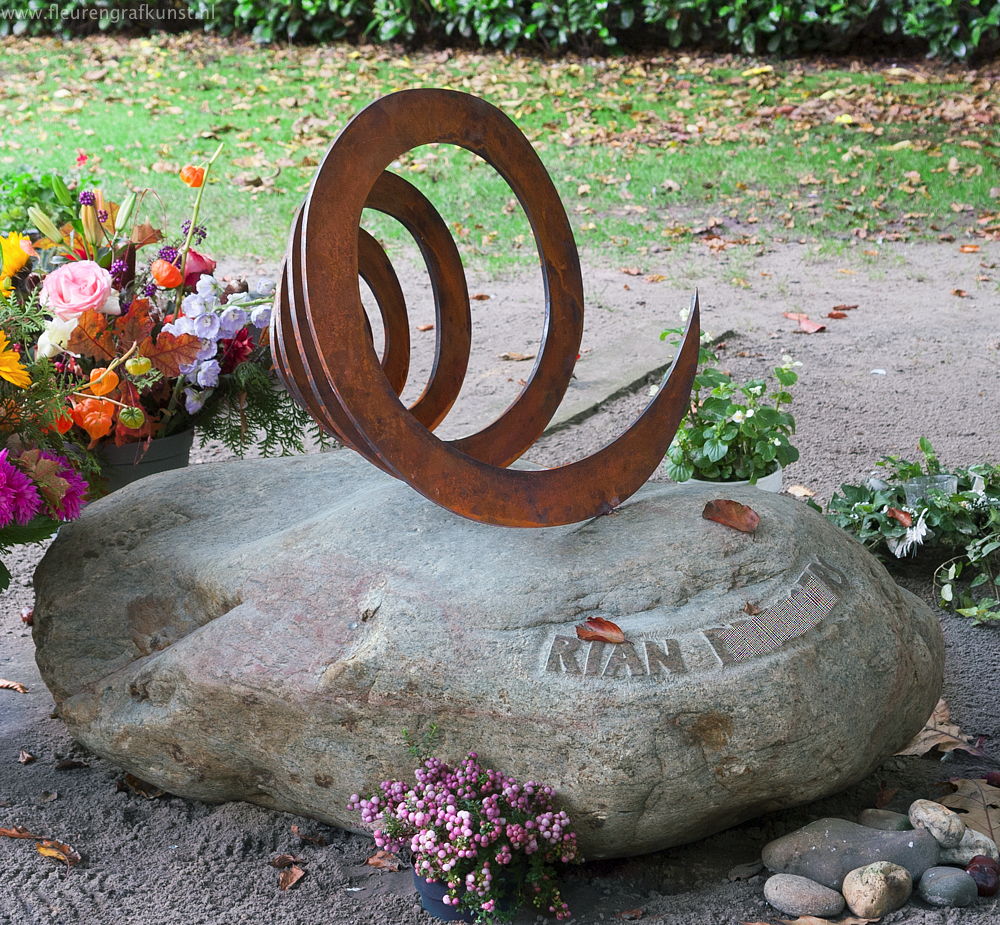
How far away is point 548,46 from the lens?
40.8 ft

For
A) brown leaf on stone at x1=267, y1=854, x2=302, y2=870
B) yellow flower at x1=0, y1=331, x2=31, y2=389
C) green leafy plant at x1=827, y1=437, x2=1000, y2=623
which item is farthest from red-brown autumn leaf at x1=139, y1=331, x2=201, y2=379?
green leafy plant at x1=827, y1=437, x2=1000, y2=623

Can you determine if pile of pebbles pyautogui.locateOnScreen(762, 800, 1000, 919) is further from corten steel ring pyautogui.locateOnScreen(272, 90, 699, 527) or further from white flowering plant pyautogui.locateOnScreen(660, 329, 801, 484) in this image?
white flowering plant pyautogui.locateOnScreen(660, 329, 801, 484)

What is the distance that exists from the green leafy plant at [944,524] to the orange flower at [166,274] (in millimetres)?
2456

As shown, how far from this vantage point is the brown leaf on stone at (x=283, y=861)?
9.11 feet

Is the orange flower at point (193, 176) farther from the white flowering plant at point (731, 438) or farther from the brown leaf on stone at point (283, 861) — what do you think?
the brown leaf on stone at point (283, 861)

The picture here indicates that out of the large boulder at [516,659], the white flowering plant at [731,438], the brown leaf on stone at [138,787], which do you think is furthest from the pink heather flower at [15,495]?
the white flowering plant at [731,438]

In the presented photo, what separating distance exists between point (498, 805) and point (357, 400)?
3.16ft

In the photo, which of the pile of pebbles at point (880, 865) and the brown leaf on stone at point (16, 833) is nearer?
the pile of pebbles at point (880, 865)

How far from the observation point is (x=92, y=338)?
3.45m

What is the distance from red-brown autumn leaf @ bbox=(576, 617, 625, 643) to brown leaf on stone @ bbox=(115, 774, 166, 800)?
4.29 feet

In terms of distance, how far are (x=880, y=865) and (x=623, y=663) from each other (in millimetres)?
701

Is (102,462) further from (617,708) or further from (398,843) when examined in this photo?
(617,708)

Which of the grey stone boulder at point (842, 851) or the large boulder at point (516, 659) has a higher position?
the large boulder at point (516, 659)

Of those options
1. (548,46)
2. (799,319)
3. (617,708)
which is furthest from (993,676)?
(548,46)
